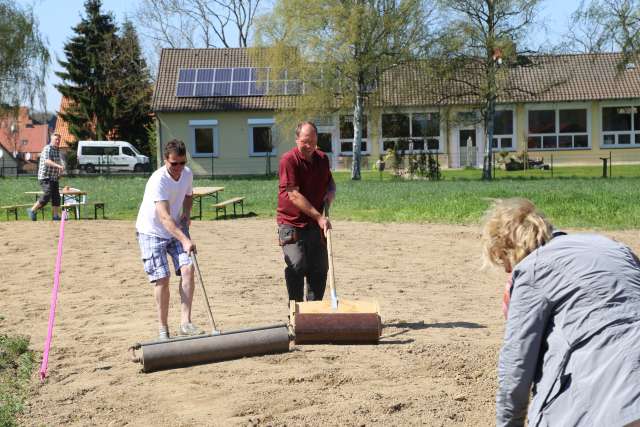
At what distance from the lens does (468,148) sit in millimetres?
46219

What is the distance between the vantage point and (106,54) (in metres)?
55.1

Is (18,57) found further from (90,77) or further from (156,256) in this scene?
(156,256)

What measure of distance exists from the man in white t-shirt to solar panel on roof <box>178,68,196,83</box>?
40367 mm

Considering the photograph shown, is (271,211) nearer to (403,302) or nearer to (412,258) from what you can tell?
(412,258)

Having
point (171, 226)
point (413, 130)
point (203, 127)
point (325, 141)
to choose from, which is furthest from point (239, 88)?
point (171, 226)

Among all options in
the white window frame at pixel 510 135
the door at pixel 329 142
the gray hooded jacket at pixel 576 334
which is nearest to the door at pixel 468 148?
the white window frame at pixel 510 135

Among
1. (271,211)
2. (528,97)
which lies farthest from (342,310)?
(528,97)

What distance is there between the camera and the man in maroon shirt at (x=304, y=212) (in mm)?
7691

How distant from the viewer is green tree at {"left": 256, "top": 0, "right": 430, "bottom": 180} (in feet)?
121

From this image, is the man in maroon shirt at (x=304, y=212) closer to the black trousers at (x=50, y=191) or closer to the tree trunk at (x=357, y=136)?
the black trousers at (x=50, y=191)

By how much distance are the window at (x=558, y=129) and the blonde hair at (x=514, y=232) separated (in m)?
45.1

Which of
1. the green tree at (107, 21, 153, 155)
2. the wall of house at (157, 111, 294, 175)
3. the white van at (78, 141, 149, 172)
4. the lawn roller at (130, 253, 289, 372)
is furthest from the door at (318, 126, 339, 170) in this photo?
the lawn roller at (130, 253, 289, 372)

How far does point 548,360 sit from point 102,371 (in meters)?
4.35

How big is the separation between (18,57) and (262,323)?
39184 millimetres
